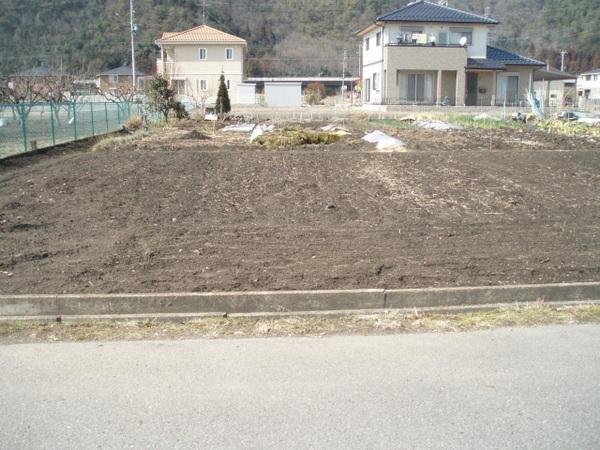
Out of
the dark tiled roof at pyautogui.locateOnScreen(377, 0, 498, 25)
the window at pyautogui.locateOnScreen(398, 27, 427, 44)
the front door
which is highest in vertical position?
the dark tiled roof at pyautogui.locateOnScreen(377, 0, 498, 25)

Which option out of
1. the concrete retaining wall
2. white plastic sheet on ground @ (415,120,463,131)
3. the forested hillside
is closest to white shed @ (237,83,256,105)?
the forested hillside

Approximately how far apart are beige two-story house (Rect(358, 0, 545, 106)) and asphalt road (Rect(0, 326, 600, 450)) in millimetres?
35994

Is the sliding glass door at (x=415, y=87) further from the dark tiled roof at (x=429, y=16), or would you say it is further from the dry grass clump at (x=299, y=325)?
the dry grass clump at (x=299, y=325)

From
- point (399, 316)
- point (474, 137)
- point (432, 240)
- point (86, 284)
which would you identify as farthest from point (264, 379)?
point (474, 137)

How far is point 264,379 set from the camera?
4203mm

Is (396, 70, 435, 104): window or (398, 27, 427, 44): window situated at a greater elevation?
(398, 27, 427, 44): window

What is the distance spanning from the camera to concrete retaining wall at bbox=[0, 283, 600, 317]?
5.55 metres

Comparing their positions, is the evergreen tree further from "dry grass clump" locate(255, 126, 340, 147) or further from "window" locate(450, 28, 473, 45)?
"window" locate(450, 28, 473, 45)

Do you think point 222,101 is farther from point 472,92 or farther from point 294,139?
point 472,92

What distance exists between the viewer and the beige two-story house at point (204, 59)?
5453 cm

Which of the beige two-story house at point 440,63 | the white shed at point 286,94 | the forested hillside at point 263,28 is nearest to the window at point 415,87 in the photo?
the beige two-story house at point 440,63

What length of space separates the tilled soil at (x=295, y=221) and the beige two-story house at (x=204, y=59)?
41492mm

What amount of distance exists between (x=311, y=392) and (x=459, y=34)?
41657mm

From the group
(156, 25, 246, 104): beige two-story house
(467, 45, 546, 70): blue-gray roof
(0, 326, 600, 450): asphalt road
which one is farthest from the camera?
(156, 25, 246, 104): beige two-story house
